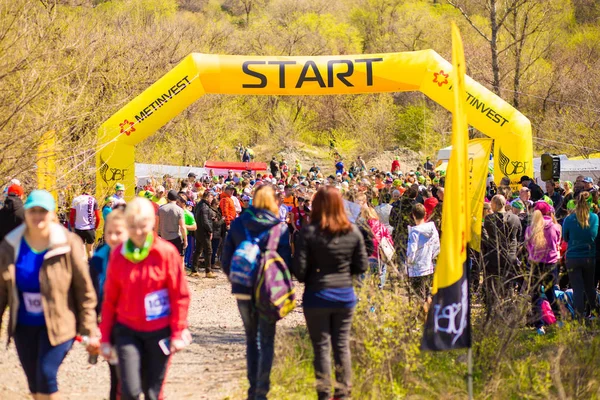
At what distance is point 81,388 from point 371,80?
9.88 metres

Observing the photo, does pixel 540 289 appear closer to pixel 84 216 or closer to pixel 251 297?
pixel 251 297

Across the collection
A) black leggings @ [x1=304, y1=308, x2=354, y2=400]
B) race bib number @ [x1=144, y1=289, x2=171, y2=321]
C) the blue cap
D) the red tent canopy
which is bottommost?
black leggings @ [x1=304, y1=308, x2=354, y2=400]

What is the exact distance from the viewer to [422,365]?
693 centimetres

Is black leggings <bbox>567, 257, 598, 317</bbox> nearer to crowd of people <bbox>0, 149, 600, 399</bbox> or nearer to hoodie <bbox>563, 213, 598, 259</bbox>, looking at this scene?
hoodie <bbox>563, 213, 598, 259</bbox>

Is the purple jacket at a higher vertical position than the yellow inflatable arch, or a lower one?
lower

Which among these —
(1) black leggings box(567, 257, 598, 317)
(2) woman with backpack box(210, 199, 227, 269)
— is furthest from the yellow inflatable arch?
(1) black leggings box(567, 257, 598, 317)

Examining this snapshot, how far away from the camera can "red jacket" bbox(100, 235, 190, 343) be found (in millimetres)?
4875

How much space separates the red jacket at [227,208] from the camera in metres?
15.5

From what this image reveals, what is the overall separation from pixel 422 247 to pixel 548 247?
1.50 meters

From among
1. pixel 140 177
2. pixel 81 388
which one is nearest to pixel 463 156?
pixel 81 388

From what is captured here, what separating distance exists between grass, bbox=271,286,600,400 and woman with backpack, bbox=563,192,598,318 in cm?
174

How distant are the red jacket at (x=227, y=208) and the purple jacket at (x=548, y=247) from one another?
23.9 feet

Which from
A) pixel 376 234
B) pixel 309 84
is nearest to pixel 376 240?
pixel 376 234

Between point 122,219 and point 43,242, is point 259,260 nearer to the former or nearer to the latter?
point 122,219
